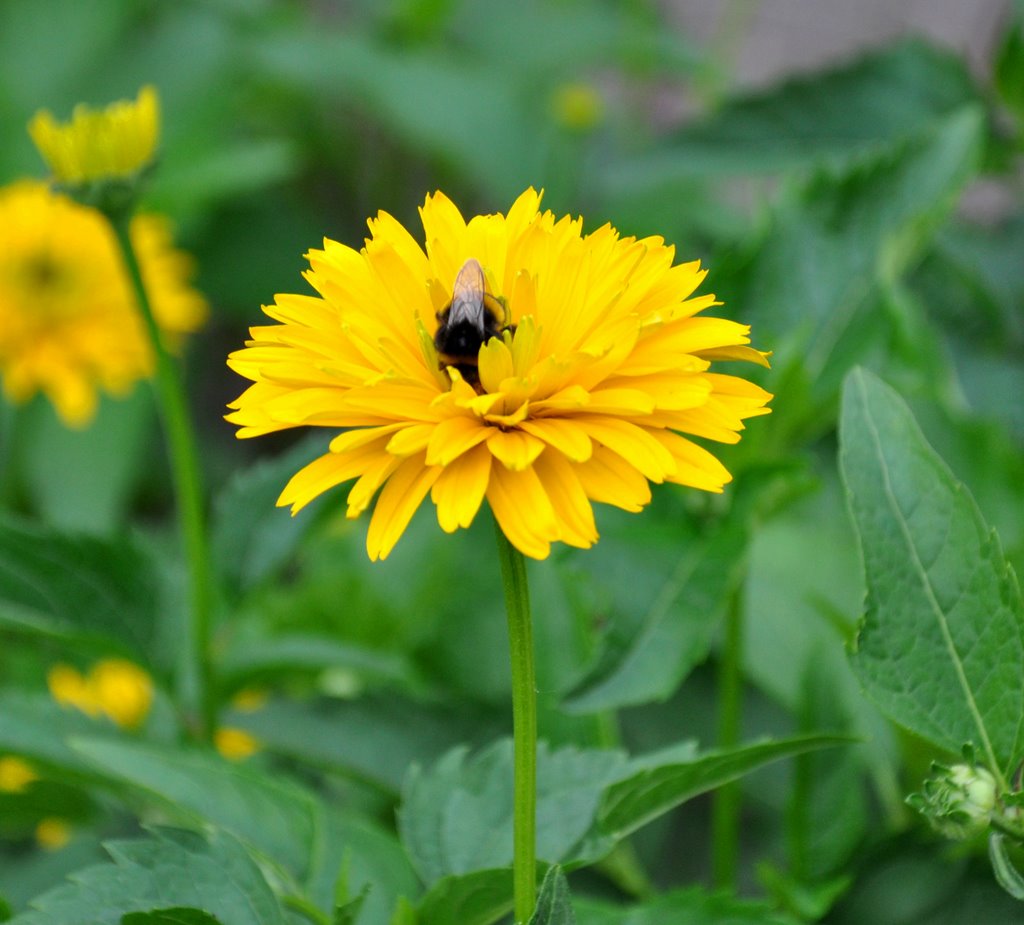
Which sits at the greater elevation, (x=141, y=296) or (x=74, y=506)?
(x=74, y=506)

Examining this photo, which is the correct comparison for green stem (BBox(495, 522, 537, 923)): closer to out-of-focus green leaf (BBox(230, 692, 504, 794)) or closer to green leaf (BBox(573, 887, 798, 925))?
green leaf (BBox(573, 887, 798, 925))

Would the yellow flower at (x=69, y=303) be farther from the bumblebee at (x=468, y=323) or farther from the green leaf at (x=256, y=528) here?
the bumblebee at (x=468, y=323)

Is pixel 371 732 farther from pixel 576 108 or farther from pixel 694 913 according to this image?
pixel 576 108

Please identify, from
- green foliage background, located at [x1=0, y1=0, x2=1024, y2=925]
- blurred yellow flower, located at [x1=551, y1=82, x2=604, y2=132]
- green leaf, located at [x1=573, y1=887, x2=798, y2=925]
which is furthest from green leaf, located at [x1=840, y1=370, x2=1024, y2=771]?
blurred yellow flower, located at [x1=551, y1=82, x2=604, y2=132]

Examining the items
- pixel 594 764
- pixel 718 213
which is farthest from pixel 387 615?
pixel 718 213

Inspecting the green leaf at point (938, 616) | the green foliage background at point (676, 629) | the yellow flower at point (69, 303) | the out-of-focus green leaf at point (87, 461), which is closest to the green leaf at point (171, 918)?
the green foliage background at point (676, 629)

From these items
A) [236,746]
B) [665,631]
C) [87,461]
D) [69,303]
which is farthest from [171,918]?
[87,461]

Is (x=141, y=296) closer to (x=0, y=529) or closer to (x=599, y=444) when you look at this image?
(x=0, y=529)
